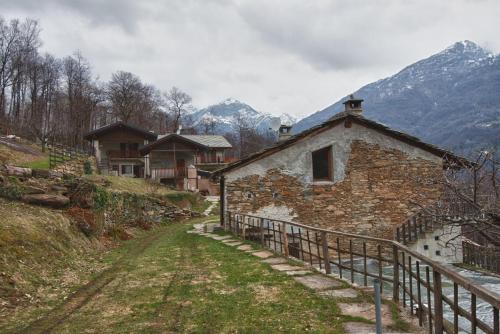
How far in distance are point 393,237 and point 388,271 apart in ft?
8.64

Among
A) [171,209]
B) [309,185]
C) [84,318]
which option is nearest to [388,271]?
[309,185]

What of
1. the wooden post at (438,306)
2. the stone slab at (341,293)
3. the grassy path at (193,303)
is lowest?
the grassy path at (193,303)

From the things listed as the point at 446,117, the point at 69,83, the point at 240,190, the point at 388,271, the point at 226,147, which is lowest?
A: the point at 388,271

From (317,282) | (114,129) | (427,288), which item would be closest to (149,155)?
(114,129)

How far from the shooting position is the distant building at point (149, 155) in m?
38.2

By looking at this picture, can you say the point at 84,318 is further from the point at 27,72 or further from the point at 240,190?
the point at 27,72

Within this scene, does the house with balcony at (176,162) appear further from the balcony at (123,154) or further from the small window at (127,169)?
the small window at (127,169)

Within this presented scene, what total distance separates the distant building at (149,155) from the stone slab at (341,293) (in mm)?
30998

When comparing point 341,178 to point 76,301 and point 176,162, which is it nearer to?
point 76,301

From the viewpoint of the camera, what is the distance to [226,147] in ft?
176

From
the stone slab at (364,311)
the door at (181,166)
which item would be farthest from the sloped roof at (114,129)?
the stone slab at (364,311)

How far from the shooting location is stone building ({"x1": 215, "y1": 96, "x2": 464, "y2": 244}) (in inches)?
611

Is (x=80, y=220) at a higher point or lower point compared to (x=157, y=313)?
higher

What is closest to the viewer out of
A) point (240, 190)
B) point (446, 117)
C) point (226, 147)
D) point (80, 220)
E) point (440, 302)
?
point (440, 302)
